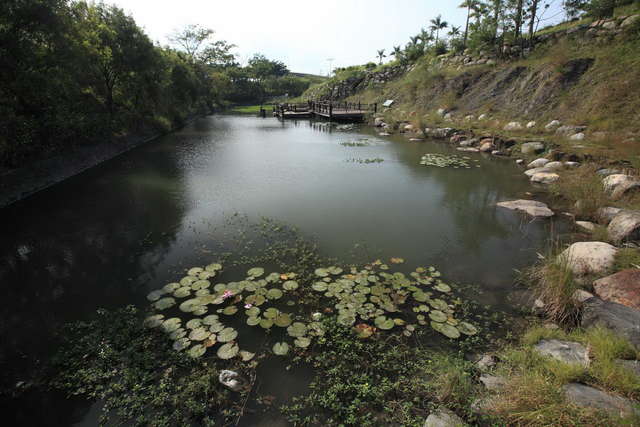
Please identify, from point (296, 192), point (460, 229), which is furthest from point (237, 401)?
point (296, 192)

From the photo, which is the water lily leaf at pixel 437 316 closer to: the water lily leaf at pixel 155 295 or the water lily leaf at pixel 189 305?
the water lily leaf at pixel 189 305

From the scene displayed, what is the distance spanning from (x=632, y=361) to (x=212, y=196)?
347 inches

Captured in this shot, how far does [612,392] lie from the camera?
2.50 m

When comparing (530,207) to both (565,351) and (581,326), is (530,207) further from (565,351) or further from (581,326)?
(565,351)

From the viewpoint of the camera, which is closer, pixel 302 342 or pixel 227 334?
pixel 302 342

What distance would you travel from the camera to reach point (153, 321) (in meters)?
3.90

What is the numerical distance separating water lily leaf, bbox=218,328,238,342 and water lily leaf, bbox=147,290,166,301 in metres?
1.35

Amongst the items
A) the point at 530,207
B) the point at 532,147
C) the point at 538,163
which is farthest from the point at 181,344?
the point at 532,147

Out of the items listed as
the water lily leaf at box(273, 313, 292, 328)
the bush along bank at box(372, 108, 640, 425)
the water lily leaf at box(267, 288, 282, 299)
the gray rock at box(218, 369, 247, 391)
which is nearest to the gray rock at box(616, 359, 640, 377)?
the bush along bank at box(372, 108, 640, 425)

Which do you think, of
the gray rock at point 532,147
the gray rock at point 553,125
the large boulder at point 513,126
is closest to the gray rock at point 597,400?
the gray rock at point 532,147

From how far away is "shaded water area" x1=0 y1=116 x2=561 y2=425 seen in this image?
4.33 metres

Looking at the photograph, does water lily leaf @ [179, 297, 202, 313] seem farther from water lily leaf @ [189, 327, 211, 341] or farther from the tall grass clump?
the tall grass clump

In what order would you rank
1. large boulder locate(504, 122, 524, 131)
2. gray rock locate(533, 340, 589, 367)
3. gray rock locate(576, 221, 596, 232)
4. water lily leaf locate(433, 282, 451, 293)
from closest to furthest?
gray rock locate(533, 340, 589, 367), water lily leaf locate(433, 282, 451, 293), gray rock locate(576, 221, 596, 232), large boulder locate(504, 122, 524, 131)

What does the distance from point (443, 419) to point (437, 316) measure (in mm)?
1539
